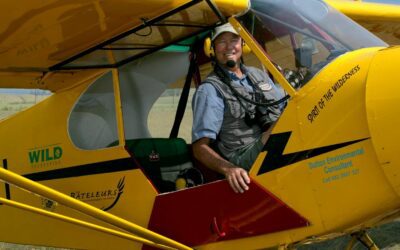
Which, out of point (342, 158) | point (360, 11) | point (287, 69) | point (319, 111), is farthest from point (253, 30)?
point (360, 11)

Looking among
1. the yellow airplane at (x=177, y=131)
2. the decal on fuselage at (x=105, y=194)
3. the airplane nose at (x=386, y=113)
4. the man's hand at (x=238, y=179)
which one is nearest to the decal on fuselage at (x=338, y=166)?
the yellow airplane at (x=177, y=131)

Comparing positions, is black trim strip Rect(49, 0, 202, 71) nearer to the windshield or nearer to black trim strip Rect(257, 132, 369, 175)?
the windshield

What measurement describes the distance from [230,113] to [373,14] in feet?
9.80

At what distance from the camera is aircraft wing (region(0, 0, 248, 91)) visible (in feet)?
10.9

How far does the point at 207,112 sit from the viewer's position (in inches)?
137

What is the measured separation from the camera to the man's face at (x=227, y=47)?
3645 mm

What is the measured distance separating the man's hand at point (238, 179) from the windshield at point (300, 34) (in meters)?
0.62

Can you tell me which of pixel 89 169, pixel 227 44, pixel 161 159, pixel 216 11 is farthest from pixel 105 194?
pixel 216 11

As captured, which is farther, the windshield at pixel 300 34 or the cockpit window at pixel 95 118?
the cockpit window at pixel 95 118

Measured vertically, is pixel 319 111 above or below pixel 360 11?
below

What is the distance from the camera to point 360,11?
573 centimetres

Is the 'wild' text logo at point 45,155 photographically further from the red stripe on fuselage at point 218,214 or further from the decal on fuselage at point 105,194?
the red stripe on fuselage at point 218,214

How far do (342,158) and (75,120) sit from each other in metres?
2.26

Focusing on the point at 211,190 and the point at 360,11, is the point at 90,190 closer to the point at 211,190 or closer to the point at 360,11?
the point at 211,190
